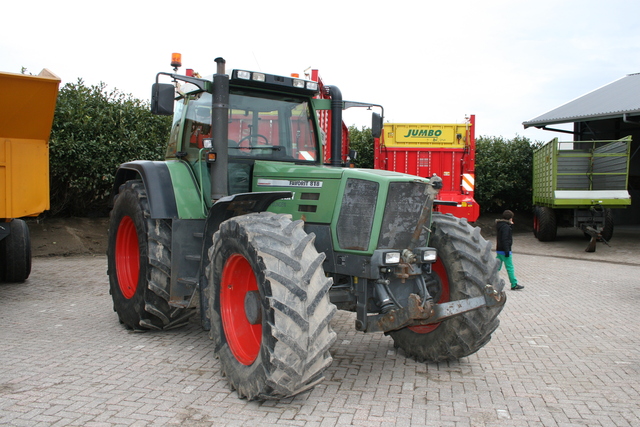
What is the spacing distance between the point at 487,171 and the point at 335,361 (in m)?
16.1

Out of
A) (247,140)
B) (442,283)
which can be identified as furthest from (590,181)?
(247,140)

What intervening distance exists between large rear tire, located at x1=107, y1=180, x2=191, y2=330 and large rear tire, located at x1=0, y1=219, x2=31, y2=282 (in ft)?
10.8

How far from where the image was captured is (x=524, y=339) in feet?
19.5

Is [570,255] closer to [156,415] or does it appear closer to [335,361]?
[335,361]

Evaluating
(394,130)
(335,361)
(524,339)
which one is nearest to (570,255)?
(394,130)

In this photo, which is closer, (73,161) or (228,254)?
(228,254)

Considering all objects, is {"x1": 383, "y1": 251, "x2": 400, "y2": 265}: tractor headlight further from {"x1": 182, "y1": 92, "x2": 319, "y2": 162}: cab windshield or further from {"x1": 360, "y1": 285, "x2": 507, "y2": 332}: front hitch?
{"x1": 182, "y1": 92, "x2": 319, "y2": 162}: cab windshield

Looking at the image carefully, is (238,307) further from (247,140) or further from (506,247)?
(506,247)

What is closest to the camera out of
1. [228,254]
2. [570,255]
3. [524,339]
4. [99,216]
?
[228,254]

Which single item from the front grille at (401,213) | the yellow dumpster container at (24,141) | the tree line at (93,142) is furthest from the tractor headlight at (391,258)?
the tree line at (93,142)

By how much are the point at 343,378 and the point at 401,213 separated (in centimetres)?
145

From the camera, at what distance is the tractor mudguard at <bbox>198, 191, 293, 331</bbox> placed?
463 centimetres

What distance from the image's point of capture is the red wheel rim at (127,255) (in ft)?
20.5

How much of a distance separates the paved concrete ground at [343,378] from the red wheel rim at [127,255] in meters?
0.57
